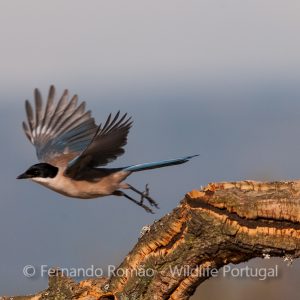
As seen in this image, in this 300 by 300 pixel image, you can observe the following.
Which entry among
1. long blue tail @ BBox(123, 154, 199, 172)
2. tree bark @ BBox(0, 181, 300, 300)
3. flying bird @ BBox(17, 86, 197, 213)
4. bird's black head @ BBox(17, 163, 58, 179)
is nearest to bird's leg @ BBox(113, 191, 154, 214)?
flying bird @ BBox(17, 86, 197, 213)

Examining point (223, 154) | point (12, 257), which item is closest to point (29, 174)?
point (12, 257)

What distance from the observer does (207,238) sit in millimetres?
7656

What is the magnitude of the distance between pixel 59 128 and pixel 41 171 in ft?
3.54

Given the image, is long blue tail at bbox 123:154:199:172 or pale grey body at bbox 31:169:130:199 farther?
pale grey body at bbox 31:169:130:199

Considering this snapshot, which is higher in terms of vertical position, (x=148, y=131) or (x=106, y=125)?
(x=148, y=131)

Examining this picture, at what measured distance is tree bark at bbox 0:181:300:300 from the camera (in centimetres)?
755

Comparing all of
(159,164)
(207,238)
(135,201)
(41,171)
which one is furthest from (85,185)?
→ (207,238)

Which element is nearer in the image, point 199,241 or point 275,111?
point 199,241

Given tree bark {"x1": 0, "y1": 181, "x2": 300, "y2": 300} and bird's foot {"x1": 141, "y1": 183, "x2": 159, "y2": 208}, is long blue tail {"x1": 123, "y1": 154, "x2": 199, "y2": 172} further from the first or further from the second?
tree bark {"x1": 0, "y1": 181, "x2": 300, "y2": 300}

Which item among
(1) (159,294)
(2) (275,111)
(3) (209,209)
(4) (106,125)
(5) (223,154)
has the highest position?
(2) (275,111)

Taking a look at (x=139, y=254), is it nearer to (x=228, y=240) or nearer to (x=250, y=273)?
(x=228, y=240)

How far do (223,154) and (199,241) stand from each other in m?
82.8

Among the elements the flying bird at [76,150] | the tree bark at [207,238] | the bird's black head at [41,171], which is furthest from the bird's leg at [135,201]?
the tree bark at [207,238]

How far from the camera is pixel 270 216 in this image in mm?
7535
